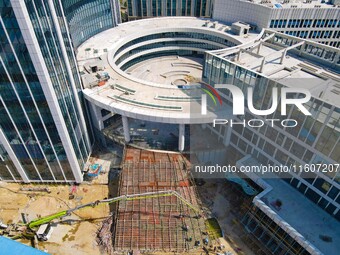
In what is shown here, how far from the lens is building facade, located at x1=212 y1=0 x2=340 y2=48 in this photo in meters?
74.0

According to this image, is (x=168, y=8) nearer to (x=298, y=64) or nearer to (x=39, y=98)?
(x=298, y=64)

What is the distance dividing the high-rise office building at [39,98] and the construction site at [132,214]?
205 inches

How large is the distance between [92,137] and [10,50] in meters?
30.4

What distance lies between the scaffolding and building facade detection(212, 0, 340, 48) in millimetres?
53699

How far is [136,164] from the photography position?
5381cm

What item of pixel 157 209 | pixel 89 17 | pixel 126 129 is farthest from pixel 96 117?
pixel 89 17

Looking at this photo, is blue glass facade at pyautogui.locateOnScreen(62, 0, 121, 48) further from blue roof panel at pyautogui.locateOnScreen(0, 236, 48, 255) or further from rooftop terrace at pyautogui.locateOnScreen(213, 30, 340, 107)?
blue roof panel at pyautogui.locateOnScreen(0, 236, 48, 255)

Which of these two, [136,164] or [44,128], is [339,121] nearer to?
[136,164]

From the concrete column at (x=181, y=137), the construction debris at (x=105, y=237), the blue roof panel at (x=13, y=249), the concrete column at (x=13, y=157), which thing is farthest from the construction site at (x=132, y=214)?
the blue roof panel at (x=13, y=249)

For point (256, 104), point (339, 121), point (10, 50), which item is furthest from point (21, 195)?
point (339, 121)

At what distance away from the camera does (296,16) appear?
7488 centimetres


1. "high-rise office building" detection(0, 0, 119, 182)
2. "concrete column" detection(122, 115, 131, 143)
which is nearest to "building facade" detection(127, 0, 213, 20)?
"high-rise office building" detection(0, 0, 119, 182)

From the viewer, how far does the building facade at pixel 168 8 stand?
109562 mm

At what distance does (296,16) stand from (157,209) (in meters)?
70.5
